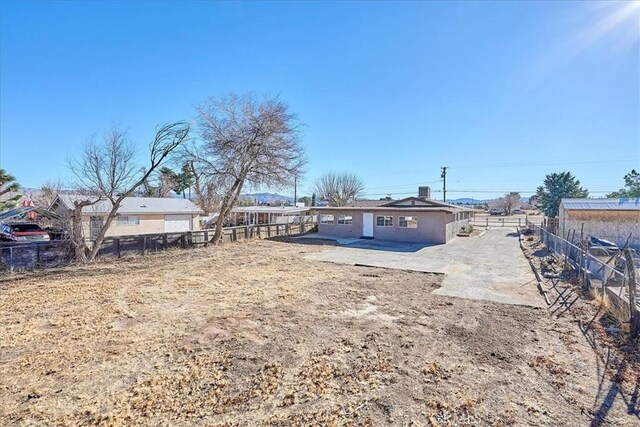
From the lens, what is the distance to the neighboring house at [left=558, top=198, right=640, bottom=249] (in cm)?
1823

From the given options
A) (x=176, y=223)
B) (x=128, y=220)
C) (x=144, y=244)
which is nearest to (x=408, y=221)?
(x=144, y=244)

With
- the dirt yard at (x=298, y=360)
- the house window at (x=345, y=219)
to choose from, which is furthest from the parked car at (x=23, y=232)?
the house window at (x=345, y=219)

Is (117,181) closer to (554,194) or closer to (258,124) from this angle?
(258,124)

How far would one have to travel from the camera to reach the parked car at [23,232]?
59.3 feet

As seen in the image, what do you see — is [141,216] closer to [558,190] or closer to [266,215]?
[266,215]

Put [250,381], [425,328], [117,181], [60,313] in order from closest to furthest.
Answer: [250,381], [425,328], [60,313], [117,181]

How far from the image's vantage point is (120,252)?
14.3 meters

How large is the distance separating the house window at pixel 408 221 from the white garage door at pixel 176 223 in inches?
690

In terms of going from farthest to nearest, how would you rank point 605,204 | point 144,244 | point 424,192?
point 424,192 < point 605,204 < point 144,244

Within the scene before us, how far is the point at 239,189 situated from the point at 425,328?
1475 cm

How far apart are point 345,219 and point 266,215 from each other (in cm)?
1311

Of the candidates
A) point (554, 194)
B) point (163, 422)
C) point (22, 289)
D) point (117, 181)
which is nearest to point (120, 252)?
point (117, 181)

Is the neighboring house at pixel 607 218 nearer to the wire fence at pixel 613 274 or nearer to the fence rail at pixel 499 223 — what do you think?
the wire fence at pixel 613 274

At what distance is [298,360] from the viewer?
16.4ft
